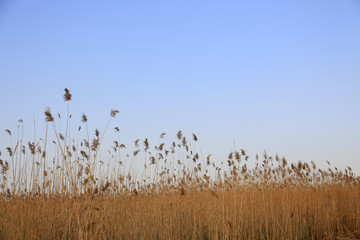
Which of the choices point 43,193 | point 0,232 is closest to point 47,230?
point 43,193

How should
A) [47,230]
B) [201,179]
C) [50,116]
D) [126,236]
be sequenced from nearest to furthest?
[50,116] < [47,230] < [126,236] < [201,179]

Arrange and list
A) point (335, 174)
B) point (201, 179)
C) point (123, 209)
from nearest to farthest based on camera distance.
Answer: point (123, 209)
point (201, 179)
point (335, 174)

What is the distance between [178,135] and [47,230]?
2.39 metres

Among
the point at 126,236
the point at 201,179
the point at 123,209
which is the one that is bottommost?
the point at 126,236

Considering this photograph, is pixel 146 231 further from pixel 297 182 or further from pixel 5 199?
pixel 297 182

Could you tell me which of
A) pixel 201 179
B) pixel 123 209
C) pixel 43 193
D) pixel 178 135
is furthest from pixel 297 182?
pixel 43 193

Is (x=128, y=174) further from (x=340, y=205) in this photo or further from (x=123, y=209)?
(x=340, y=205)

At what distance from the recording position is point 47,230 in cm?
386

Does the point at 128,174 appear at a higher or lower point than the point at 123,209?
higher

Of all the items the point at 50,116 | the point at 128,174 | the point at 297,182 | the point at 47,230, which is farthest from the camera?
the point at 297,182

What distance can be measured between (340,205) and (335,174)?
280 cm

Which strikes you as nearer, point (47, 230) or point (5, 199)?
point (47, 230)

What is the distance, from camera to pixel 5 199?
5.16 meters

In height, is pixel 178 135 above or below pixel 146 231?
above
